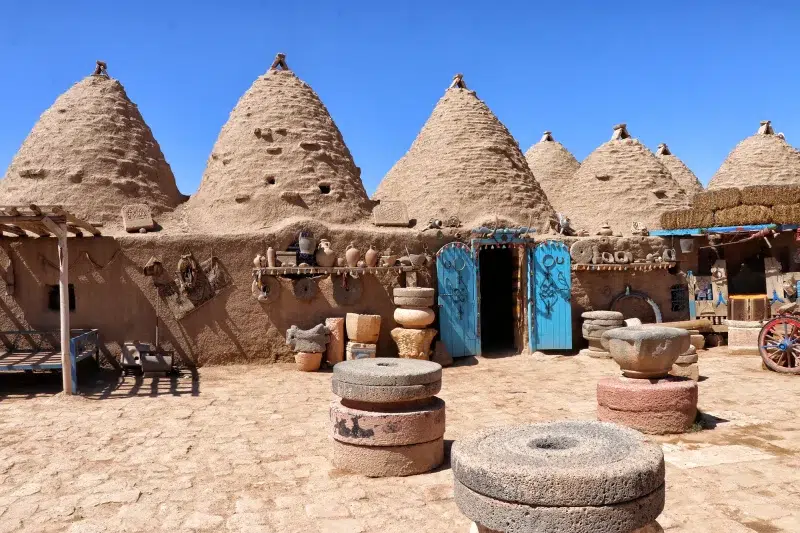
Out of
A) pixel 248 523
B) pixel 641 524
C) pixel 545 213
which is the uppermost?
pixel 545 213

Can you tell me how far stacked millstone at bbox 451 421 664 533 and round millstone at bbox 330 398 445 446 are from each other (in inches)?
83.9

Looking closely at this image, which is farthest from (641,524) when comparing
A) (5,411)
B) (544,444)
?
(5,411)

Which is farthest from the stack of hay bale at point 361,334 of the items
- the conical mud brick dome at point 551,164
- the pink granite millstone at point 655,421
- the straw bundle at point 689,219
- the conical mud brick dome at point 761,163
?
the conical mud brick dome at point 761,163

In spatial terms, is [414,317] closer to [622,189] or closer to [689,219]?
[689,219]

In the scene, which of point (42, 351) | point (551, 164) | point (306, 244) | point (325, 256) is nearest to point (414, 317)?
point (325, 256)

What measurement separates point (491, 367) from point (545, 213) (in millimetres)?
5405

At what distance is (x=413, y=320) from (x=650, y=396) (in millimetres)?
5208

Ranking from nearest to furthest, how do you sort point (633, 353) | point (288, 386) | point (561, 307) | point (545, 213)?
point (633, 353) < point (288, 386) < point (561, 307) < point (545, 213)

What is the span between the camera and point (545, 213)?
52.1ft

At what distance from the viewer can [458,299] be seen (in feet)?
41.0

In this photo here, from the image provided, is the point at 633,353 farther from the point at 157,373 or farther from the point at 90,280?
the point at 90,280

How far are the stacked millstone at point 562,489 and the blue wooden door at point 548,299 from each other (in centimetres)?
952

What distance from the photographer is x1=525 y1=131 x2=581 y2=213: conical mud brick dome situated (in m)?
22.6

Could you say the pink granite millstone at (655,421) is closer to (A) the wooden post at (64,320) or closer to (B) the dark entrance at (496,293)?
(A) the wooden post at (64,320)
